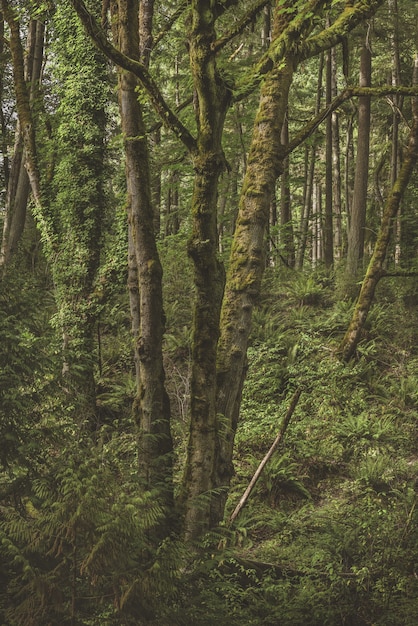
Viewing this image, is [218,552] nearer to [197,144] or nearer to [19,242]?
[197,144]

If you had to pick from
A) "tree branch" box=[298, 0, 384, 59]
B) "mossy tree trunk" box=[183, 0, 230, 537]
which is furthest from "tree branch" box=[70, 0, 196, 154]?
"tree branch" box=[298, 0, 384, 59]

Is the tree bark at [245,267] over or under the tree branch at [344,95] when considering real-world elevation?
under

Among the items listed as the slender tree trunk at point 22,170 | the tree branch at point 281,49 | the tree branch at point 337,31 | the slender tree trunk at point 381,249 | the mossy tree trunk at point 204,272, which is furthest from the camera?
the slender tree trunk at point 22,170

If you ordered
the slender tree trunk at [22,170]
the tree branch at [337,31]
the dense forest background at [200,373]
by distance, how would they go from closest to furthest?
the dense forest background at [200,373] < the tree branch at [337,31] < the slender tree trunk at [22,170]

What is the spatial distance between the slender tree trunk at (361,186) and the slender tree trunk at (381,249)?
92.3 inches

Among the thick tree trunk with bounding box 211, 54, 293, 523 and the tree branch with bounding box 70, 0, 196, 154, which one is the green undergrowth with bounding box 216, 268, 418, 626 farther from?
the tree branch with bounding box 70, 0, 196, 154

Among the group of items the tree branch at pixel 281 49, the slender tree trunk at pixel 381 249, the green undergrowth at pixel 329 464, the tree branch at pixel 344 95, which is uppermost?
the tree branch at pixel 281 49

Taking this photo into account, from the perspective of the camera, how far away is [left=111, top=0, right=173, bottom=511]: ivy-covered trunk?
18.2 feet

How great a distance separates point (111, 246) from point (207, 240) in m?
6.95

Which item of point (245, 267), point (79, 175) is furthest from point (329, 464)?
point (79, 175)

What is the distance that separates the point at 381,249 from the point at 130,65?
22.8 ft

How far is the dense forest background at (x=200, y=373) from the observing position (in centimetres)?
352

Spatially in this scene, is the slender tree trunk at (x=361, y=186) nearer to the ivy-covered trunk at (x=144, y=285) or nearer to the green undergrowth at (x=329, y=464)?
the green undergrowth at (x=329, y=464)

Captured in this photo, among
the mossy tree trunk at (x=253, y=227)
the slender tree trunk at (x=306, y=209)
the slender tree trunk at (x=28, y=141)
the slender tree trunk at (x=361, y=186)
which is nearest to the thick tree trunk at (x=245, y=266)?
the mossy tree trunk at (x=253, y=227)
